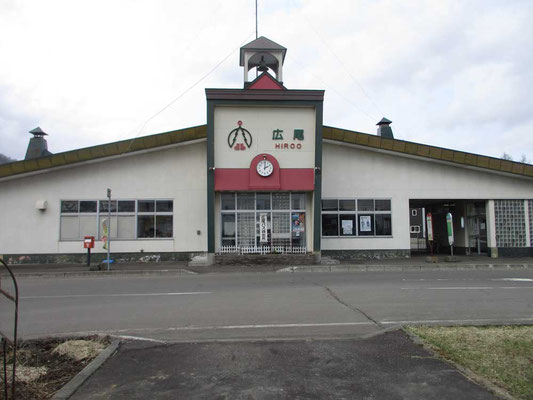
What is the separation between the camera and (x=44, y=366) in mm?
4875

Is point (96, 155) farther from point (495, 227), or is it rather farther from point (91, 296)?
point (495, 227)

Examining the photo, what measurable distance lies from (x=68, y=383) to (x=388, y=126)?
30905 millimetres

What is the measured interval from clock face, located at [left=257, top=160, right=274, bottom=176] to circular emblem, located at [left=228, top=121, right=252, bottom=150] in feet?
3.31

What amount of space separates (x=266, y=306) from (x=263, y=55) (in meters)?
16.4

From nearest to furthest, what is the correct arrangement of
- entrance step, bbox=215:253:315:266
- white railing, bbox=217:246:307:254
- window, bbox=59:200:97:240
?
1. entrance step, bbox=215:253:315:266
2. white railing, bbox=217:246:307:254
3. window, bbox=59:200:97:240

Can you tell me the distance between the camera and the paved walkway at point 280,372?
158 inches

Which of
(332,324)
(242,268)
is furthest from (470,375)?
(242,268)

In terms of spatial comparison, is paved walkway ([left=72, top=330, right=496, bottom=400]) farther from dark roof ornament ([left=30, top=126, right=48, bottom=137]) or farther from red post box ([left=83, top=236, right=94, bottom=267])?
dark roof ornament ([left=30, top=126, right=48, bottom=137])

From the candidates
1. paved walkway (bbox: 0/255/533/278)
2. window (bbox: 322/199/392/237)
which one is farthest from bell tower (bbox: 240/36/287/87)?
paved walkway (bbox: 0/255/533/278)

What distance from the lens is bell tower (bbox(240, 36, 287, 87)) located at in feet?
70.3

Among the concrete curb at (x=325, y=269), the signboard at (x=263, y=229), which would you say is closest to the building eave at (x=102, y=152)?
the signboard at (x=263, y=229)

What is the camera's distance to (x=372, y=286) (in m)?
11.5

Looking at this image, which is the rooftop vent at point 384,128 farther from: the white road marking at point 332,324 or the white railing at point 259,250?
the white road marking at point 332,324

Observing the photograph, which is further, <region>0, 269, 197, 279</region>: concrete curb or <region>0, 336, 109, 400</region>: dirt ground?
<region>0, 269, 197, 279</region>: concrete curb
